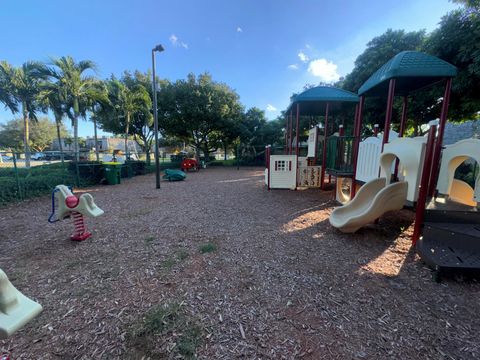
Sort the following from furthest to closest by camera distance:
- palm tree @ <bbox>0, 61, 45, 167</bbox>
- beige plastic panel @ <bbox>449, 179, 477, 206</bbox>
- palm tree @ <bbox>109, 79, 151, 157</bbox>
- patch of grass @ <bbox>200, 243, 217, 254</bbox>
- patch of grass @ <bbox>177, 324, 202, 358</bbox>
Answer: palm tree @ <bbox>109, 79, 151, 157</bbox> < palm tree @ <bbox>0, 61, 45, 167</bbox> < beige plastic panel @ <bbox>449, 179, 477, 206</bbox> < patch of grass @ <bbox>200, 243, 217, 254</bbox> < patch of grass @ <bbox>177, 324, 202, 358</bbox>

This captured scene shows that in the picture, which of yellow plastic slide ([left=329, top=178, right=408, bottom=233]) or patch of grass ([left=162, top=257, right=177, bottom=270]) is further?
yellow plastic slide ([left=329, top=178, right=408, bottom=233])

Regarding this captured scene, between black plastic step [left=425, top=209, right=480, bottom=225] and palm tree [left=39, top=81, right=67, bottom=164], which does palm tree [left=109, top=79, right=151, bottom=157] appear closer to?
palm tree [left=39, top=81, right=67, bottom=164]

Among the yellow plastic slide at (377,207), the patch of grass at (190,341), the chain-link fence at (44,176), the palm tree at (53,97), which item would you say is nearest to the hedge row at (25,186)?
the chain-link fence at (44,176)

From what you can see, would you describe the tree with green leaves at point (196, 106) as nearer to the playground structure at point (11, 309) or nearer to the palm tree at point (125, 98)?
the palm tree at point (125, 98)

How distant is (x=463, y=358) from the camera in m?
1.58

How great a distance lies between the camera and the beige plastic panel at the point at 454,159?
3582 millimetres

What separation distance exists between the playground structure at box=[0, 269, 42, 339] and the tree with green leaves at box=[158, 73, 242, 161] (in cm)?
1902

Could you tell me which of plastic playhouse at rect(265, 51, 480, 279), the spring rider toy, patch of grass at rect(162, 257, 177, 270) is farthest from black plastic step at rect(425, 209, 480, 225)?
the spring rider toy

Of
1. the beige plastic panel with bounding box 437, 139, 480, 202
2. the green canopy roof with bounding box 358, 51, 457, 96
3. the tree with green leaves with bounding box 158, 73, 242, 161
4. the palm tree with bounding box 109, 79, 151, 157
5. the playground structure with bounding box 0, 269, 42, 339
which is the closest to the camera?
the playground structure with bounding box 0, 269, 42, 339

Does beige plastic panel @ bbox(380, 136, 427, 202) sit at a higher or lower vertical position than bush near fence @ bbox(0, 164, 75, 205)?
higher

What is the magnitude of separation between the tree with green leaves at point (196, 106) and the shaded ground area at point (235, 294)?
16500 millimetres

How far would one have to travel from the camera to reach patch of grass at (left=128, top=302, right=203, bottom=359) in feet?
5.43

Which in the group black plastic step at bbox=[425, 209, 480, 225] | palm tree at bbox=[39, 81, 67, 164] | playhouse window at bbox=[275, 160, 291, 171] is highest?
palm tree at bbox=[39, 81, 67, 164]

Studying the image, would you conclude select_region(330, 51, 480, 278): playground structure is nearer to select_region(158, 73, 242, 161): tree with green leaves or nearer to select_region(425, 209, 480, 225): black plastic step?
select_region(425, 209, 480, 225): black plastic step
